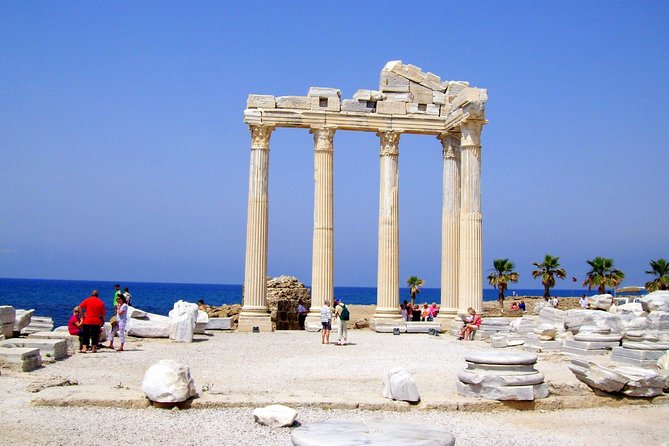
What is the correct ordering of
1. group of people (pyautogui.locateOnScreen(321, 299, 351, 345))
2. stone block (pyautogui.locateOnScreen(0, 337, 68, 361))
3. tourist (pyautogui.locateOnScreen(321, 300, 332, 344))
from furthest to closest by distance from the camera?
tourist (pyautogui.locateOnScreen(321, 300, 332, 344)), group of people (pyautogui.locateOnScreen(321, 299, 351, 345)), stone block (pyautogui.locateOnScreen(0, 337, 68, 361))

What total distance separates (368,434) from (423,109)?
2336 cm

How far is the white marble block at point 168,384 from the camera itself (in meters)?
11.6

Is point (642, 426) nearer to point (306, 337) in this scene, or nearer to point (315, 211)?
point (306, 337)

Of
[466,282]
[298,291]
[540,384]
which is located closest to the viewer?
[540,384]

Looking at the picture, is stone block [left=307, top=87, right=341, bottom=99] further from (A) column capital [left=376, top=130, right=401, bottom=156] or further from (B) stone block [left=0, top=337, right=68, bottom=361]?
(B) stone block [left=0, top=337, right=68, bottom=361]

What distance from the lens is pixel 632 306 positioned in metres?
25.2

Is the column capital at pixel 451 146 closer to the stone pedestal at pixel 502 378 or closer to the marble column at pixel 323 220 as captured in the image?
the marble column at pixel 323 220

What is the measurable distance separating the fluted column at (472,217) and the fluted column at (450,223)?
84.1 inches

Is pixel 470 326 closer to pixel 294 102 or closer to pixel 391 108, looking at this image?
pixel 391 108

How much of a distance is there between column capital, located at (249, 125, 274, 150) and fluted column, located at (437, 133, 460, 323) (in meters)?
7.13

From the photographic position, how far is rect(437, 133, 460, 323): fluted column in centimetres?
3014

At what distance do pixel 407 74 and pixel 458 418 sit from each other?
20332mm

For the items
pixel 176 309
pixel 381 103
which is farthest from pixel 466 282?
pixel 176 309

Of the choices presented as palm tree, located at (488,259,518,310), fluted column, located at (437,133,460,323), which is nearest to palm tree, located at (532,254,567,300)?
palm tree, located at (488,259,518,310)
